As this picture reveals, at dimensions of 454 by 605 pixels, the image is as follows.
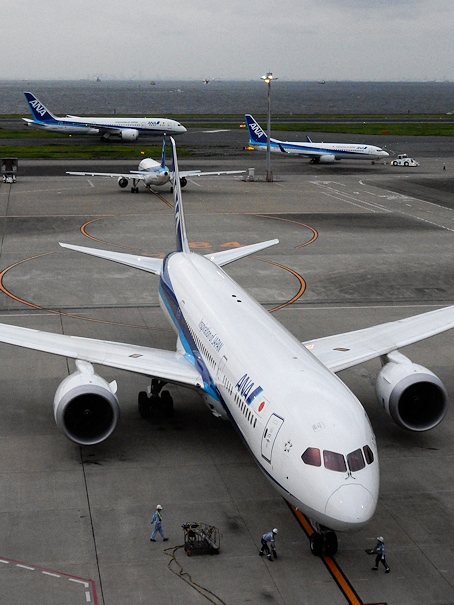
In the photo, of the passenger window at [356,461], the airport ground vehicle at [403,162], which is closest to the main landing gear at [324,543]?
the passenger window at [356,461]

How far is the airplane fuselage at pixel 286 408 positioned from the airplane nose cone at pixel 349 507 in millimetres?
21

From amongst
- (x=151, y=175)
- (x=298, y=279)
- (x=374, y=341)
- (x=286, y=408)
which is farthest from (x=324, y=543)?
(x=151, y=175)

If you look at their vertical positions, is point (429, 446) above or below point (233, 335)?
below

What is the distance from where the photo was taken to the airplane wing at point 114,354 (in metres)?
24.3

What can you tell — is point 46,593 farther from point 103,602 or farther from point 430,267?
point 430,267

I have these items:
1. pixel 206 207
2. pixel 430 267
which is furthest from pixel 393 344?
pixel 206 207

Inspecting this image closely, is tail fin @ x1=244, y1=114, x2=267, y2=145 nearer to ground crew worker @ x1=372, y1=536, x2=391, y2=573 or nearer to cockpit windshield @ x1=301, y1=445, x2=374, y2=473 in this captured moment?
cockpit windshield @ x1=301, y1=445, x2=374, y2=473

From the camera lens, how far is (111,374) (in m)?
30.0

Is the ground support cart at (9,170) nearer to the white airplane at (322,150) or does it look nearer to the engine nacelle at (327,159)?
the white airplane at (322,150)

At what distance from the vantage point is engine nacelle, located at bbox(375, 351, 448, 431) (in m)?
24.1

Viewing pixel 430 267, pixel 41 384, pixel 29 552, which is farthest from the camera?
pixel 430 267

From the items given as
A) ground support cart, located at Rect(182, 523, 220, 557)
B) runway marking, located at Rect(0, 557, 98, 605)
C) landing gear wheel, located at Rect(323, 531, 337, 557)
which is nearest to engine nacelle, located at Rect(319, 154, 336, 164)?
ground support cart, located at Rect(182, 523, 220, 557)

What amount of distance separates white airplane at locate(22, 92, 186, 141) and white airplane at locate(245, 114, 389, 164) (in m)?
26.5

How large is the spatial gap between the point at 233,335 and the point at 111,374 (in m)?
8.55
